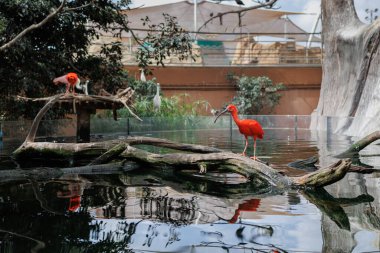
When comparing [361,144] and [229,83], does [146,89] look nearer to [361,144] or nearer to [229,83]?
[229,83]

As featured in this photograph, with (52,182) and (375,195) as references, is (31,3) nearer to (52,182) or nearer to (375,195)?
(52,182)

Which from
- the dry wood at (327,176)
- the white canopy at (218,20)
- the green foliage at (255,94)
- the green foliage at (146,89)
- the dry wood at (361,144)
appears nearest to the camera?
the dry wood at (327,176)

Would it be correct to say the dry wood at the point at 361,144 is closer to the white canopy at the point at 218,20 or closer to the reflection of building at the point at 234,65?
the white canopy at the point at 218,20

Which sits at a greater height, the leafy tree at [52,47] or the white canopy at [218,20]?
the white canopy at [218,20]

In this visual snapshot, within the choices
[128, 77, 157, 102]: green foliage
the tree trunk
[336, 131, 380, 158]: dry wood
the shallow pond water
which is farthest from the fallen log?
[128, 77, 157, 102]: green foliage

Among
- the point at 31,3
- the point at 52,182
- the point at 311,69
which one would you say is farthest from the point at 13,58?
the point at 311,69

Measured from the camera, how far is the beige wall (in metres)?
24.4

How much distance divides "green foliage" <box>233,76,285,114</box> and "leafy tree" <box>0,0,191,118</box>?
11.1 metres

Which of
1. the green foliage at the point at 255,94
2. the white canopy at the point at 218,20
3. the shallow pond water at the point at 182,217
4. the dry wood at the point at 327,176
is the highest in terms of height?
the white canopy at the point at 218,20

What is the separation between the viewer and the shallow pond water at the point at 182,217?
2.86 meters

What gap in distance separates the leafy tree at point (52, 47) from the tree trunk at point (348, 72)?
5.56 metres

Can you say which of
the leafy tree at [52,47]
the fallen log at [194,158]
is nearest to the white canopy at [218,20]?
the leafy tree at [52,47]

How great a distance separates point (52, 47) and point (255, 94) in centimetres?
1314

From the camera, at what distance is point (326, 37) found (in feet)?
54.4
